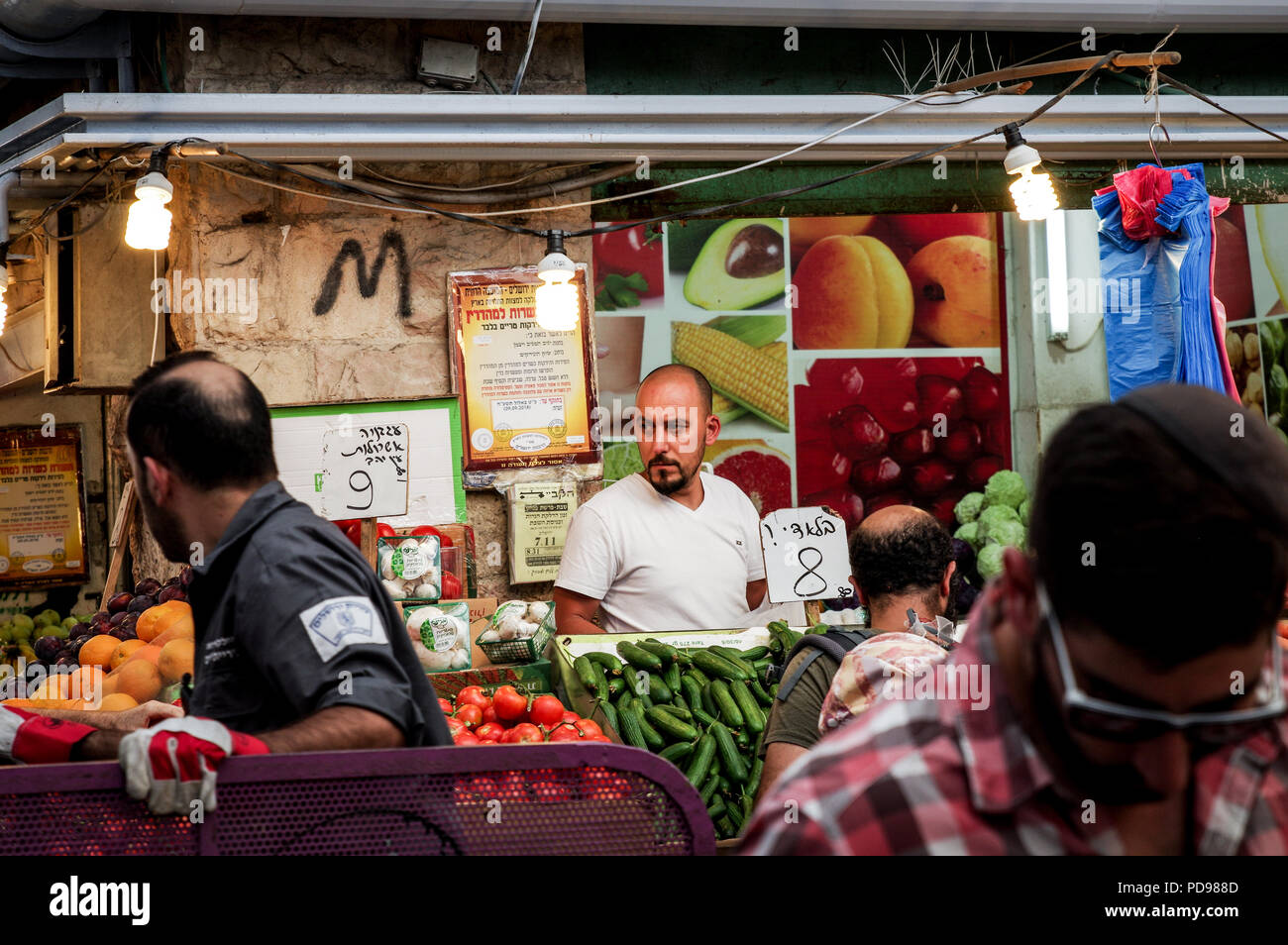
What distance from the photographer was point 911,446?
6.38 meters

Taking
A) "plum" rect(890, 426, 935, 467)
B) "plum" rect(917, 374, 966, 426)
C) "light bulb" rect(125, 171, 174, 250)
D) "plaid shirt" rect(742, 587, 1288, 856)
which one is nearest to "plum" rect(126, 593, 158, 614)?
"light bulb" rect(125, 171, 174, 250)

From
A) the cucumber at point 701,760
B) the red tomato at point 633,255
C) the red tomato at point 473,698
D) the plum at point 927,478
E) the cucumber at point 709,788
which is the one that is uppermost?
the red tomato at point 633,255

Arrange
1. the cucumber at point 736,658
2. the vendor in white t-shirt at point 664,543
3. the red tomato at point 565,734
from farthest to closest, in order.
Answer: the vendor in white t-shirt at point 664,543 < the cucumber at point 736,658 < the red tomato at point 565,734

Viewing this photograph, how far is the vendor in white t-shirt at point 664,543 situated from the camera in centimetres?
513

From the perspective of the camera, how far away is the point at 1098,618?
1.02 metres

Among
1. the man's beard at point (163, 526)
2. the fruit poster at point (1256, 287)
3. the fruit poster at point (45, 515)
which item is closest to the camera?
the man's beard at point (163, 526)

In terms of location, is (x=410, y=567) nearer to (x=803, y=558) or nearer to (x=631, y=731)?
(x=631, y=731)

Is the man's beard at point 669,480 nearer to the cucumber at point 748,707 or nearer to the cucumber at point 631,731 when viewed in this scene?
the cucumber at point 748,707

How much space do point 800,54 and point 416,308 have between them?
2640 mm

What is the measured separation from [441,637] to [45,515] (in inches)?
255

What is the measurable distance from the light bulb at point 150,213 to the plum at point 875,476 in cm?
378

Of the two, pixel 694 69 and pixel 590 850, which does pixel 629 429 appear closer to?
pixel 694 69

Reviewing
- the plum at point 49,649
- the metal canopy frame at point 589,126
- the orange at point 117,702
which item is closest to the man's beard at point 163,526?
the orange at point 117,702

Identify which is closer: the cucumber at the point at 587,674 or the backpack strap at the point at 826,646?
the backpack strap at the point at 826,646
